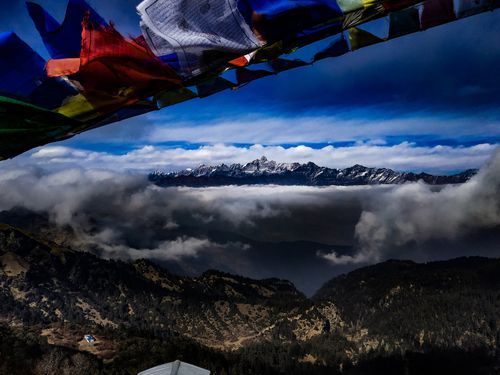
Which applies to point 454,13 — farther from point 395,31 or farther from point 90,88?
point 90,88

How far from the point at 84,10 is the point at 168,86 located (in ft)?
4.26

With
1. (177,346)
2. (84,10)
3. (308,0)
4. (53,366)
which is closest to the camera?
(308,0)

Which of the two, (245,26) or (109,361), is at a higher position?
(245,26)

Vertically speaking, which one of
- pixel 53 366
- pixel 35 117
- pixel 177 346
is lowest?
pixel 177 346

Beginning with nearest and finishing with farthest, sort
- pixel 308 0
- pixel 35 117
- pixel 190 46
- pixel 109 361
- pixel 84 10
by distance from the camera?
pixel 308 0
pixel 190 46
pixel 84 10
pixel 35 117
pixel 109 361

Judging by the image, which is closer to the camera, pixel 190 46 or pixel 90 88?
pixel 190 46

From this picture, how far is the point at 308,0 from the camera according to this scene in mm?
4746

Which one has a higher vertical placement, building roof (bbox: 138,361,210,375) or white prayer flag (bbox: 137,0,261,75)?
white prayer flag (bbox: 137,0,261,75)

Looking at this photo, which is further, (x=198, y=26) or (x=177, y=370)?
(x=177, y=370)

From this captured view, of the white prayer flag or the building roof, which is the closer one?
the white prayer flag

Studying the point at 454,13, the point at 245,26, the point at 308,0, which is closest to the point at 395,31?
the point at 454,13

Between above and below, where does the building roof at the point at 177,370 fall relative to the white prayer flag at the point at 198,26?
below

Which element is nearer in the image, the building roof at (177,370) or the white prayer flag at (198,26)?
the white prayer flag at (198,26)

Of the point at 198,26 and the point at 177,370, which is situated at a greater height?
the point at 198,26
